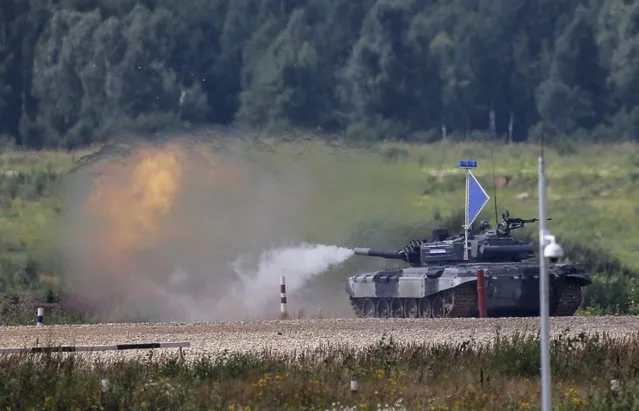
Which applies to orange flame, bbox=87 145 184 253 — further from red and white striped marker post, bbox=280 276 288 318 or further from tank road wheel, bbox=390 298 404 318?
tank road wheel, bbox=390 298 404 318

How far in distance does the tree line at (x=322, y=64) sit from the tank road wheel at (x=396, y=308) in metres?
17.6

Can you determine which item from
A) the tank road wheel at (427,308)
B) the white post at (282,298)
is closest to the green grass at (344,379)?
the tank road wheel at (427,308)

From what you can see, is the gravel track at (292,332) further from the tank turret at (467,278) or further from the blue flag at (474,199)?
the blue flag at (474,199)

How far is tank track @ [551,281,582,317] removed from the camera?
3347 cm

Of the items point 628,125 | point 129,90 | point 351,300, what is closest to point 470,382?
point 351,300

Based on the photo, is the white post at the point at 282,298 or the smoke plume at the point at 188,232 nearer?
the white post at the point at 282,298

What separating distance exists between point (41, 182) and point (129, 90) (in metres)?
14.5

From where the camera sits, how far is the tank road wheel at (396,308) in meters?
35.4

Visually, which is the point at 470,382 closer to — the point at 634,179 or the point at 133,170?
the point at 133,170

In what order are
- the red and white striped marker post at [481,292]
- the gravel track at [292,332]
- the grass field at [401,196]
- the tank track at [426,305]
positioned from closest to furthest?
the gravel track at [292,332] → the red and white striped marker post at [481,292] → the tank track at [426,305] → the grass field at [401,196]

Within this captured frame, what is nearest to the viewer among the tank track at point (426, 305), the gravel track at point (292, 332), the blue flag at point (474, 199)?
the gravel track at point (292, 332)

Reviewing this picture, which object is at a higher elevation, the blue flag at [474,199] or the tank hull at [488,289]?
the blue flag at [474,199]

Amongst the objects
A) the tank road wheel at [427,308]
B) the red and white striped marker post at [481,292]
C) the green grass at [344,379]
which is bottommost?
the green grass at [344,379]

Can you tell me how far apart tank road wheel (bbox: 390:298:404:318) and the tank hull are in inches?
5.7
